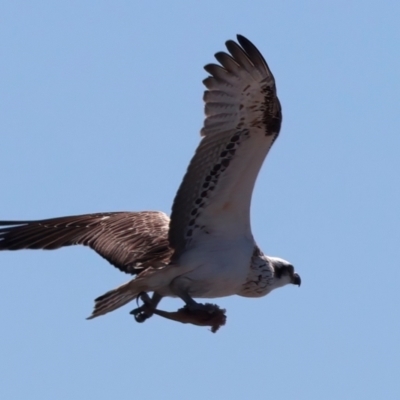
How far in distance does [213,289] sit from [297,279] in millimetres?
1157

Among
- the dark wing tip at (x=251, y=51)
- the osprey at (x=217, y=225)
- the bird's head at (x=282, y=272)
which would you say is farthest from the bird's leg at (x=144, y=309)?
the dark wing tip at (x=251, y=51)

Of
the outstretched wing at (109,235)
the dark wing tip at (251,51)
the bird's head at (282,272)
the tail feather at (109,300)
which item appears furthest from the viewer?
the bird's head at (282,272)

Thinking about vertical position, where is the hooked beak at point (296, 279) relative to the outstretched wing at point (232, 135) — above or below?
below

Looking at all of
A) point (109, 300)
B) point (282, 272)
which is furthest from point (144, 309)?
point (282, 272)

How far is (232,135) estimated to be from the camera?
14.0m

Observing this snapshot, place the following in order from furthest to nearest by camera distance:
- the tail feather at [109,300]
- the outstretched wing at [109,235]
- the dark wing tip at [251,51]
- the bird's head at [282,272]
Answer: the bird's head at [282,272], the outstretched wing at [109,235], the tail feather at [109,300], the dark wing tip at [251,51]

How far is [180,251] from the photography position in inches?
571

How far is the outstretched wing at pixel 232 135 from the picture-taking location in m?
13.9

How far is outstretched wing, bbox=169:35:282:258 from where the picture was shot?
45.4 feet

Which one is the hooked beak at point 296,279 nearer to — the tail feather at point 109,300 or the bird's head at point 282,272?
the bird's head at point 282,272

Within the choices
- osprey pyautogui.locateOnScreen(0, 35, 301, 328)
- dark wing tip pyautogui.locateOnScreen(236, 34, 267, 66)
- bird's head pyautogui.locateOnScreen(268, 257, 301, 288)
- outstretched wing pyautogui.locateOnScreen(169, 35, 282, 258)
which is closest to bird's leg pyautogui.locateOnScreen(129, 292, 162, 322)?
osprey pyautogui.locateOnScreen(0, 35, 301, 328)

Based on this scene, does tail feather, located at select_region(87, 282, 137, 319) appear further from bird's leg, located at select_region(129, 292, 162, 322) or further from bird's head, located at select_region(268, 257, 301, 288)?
bird's head, located at select_region(268, 257, 301, 288)

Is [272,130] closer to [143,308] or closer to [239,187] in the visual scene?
[239,187]

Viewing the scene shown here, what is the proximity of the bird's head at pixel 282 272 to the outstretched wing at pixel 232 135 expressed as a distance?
81 cm
